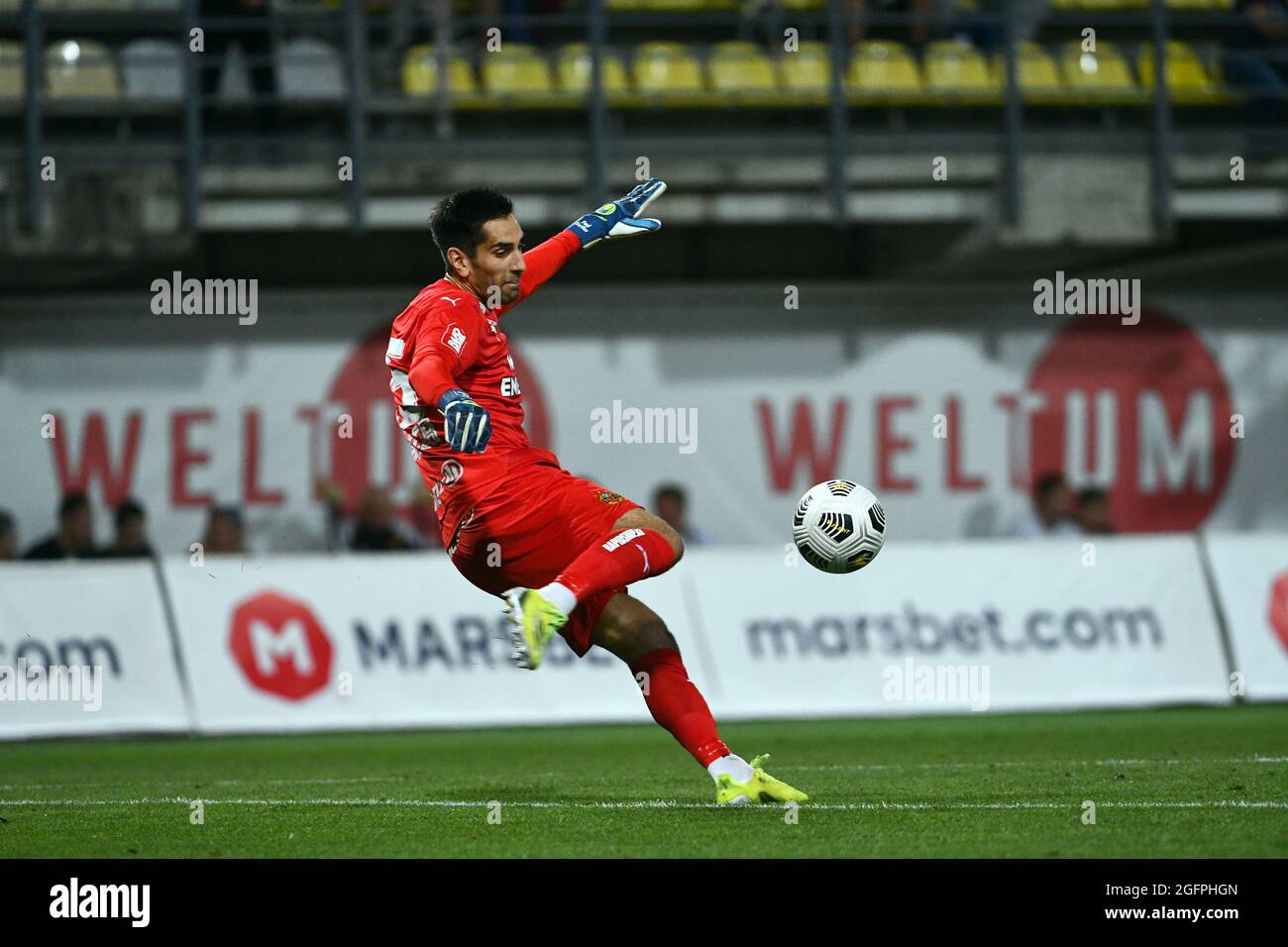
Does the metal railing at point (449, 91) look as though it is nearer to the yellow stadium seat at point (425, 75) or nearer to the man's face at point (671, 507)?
the yellow stadium seat at point (425, 75)

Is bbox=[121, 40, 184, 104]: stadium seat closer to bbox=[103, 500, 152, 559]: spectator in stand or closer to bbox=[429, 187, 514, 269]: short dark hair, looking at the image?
bbox=[103, 500, 152, 559]: spectator in stand

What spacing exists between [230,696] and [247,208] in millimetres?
4953

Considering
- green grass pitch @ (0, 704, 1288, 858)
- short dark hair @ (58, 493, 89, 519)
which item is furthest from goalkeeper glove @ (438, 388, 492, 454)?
short dark hair @ (58, 493, 89, 519)

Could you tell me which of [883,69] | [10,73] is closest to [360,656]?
[10,73]

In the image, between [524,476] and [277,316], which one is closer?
[524,476]

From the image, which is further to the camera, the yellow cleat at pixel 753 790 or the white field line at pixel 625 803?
the yellow cleat at pixel 753 790

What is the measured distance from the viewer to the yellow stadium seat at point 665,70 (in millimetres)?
16859

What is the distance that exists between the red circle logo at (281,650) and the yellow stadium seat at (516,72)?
5.91m

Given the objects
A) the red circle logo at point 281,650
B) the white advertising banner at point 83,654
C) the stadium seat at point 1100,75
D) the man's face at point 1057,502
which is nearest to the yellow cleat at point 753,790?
the red circle logo at point 281,650

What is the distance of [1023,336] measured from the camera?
710 inches

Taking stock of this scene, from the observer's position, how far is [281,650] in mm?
13086
